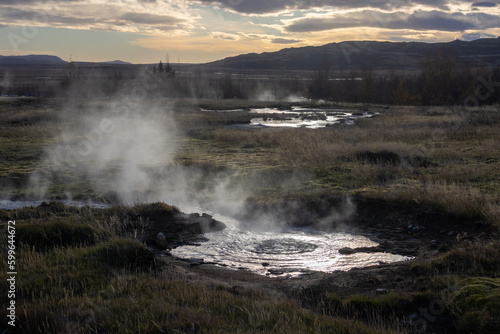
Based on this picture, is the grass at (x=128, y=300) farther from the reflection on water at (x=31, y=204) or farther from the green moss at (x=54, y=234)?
the reflection on water at (x=31, y=204)

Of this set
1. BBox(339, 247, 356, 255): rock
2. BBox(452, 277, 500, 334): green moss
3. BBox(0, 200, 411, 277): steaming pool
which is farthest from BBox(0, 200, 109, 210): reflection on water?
BBox(452, 277, 500, 334): green moss

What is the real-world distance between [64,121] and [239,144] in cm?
1502

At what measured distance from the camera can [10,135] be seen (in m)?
24.1

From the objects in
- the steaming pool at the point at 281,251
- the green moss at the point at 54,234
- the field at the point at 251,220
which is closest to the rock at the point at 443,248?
the field at the point at 251,220

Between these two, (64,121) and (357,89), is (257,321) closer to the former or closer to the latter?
(64,121)

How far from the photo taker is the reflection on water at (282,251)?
8.11 meters

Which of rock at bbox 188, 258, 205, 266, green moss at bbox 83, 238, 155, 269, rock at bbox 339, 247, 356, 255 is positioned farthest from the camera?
rock at bbox 339, 247, 356, 255

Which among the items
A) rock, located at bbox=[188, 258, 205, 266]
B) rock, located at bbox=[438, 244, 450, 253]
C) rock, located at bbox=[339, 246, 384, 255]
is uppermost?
rock, located at bbox=[438, 244, 450, 253]

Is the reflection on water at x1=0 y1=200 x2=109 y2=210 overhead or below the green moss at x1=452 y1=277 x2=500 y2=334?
below

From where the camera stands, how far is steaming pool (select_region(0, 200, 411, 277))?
8102mm

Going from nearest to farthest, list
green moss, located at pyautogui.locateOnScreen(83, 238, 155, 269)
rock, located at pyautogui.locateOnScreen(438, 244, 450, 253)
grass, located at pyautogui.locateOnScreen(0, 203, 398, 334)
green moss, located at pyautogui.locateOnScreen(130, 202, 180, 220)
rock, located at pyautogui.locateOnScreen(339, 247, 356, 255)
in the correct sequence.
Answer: grass, located at pyautogui.locateOnScreen(0, 203, 398, 334), green moss, located at pyautogui.locateOnScreen(83, 238, 155, 269), rock, located at pyautogui.locateOnScreen(438, 244, 450, 253), rock, located at pyautogui.locateOnScreen(339, 247, 356, 255), green moss, located at pyautogui.locateOnScreen(130, 202, 180, 220)

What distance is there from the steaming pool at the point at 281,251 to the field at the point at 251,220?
564 millimetres

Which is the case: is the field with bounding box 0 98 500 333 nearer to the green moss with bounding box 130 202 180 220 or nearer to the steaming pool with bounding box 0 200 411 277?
the green moss with bounding box 130 202 180 220

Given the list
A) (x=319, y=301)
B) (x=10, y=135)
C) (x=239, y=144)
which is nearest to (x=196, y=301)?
(x=319, y=301)
